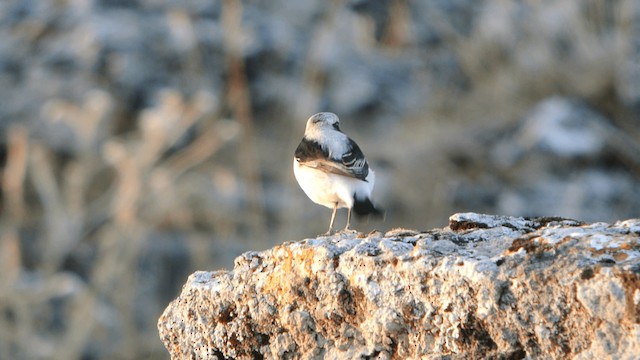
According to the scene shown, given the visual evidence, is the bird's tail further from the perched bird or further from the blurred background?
the blurred background

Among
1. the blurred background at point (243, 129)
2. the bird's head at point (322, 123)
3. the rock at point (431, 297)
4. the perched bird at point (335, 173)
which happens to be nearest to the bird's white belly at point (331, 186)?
the perched bird at point (335, 173)

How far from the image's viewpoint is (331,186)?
382 centimetres

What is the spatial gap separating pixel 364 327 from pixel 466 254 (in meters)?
0.30

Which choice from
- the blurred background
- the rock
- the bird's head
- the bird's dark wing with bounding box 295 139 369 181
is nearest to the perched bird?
the bird's dark wing with bounding box 295 139 369 181

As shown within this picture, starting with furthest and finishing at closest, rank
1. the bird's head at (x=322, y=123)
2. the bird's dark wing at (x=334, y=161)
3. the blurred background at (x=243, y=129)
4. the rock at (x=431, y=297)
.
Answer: the blurred background at (x=243, y=129), the bird's head at (x=322, y=123), the bird's dark wing at (x=334, y=161), the rock at (x=431, y=297)

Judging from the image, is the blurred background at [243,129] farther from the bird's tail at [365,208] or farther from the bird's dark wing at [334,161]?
the bird's tail at [365,208]

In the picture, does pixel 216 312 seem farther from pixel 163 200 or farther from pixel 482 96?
pixel 482 96

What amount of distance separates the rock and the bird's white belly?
1.06 metres

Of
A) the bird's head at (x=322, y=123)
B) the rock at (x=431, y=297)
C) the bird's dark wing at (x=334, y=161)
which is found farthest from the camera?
the bird's head at (x=322, y=123)

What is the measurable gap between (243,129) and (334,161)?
15.1 feet

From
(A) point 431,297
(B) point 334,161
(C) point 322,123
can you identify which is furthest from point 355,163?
(A) point 431,297

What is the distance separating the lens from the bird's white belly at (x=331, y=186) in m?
3.80

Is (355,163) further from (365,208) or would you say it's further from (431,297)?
(431,297)

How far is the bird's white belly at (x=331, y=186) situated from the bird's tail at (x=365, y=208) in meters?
0.02
